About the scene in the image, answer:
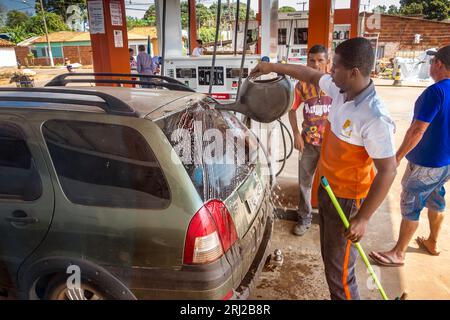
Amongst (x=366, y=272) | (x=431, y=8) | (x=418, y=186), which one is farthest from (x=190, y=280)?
(x=431, y=8)

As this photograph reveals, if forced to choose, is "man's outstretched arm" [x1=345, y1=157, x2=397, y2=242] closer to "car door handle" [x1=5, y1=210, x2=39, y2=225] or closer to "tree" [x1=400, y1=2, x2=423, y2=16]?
"car door handle" [x1=5, y1=210, x2=39, y2=225]

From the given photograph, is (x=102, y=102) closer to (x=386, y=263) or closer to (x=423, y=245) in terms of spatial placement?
(x=386, y=263)

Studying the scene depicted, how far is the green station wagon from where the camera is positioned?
1.84 metres

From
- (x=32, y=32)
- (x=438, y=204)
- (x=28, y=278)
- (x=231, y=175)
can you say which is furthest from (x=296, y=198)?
(x=32, y=32)

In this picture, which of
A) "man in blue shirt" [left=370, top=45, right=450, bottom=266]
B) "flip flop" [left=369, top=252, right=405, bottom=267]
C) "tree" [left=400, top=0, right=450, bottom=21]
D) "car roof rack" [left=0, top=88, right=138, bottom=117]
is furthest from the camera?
"tree" [left=400, top=0, right=450, bottom=21]

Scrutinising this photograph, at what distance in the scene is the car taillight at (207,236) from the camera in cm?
181

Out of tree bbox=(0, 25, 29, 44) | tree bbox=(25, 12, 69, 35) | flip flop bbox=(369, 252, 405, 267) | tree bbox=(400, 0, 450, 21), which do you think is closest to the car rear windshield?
flip flop bbox=(369, 252, 405, 267)

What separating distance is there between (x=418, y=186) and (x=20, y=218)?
116 inches

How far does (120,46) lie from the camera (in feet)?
17.4

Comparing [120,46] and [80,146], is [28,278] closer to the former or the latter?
[80,146]

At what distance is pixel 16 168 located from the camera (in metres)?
2.14

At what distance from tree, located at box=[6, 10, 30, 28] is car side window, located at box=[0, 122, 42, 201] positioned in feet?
158

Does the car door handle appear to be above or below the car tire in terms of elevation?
above

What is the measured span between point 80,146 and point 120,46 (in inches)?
148
